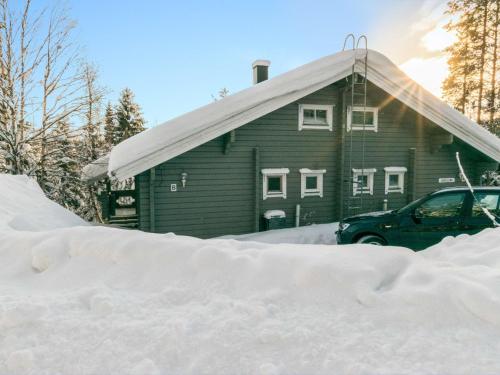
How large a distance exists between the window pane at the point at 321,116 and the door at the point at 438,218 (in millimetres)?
5428

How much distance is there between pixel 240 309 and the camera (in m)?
2.23

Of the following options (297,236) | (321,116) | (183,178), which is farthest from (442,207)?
(183,178)

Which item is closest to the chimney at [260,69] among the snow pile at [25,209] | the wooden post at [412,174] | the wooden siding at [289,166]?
the wooden siding at [289,166]

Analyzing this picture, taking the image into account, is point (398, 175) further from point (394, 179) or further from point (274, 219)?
point (274, 219)

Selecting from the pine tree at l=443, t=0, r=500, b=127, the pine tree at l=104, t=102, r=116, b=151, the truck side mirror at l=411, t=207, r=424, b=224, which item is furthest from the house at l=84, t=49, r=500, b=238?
the pine tree at l=104, t=102, r=116, b=151

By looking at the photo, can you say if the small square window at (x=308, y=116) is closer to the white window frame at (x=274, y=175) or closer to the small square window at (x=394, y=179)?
the white window frame at (x=274, y=175)

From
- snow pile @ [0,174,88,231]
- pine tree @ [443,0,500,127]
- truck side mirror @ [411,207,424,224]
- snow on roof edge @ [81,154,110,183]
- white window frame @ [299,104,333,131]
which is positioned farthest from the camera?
pine tree @ [443,0,500,127]

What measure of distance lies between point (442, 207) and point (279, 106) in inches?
211

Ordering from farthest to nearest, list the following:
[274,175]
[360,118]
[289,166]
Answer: [360,118]
[289,166]
[274,175]

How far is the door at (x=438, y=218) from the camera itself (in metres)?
7.09

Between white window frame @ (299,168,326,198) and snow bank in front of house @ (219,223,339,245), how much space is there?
51.6 inches

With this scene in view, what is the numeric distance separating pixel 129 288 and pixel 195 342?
901mm

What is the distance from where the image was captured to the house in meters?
9.87

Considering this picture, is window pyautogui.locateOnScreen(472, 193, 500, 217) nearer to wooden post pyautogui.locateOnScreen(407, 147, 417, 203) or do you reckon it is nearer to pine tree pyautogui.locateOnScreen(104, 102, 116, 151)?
wooden post pyautogui.locateOnScreen(407, 147, 417, 203)
